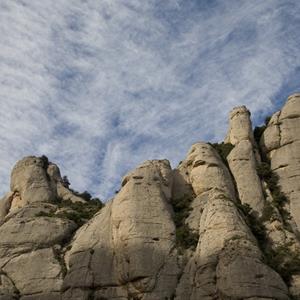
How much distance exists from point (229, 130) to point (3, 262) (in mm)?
25712

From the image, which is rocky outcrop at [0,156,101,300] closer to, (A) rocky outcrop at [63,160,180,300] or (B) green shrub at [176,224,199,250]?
(A) rocky outcrop at [63,160,180,300]

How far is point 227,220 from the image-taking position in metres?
49.8

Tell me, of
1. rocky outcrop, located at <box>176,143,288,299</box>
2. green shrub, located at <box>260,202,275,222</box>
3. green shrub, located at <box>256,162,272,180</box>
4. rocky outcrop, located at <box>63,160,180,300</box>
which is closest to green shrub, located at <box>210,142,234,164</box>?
green shrub, located at <box>256,162,272,180</box>

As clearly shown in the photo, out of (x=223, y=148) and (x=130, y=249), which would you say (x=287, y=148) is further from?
(x=130, y=249)

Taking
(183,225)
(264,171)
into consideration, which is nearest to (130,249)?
(183,225)

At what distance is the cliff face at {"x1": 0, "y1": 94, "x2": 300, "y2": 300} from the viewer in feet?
157

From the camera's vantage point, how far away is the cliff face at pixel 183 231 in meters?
47.8

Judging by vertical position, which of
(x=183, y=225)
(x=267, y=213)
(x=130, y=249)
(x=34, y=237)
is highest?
(x=267, y=213)

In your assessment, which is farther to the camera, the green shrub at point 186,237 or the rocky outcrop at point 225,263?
the green shrub at point 186,237

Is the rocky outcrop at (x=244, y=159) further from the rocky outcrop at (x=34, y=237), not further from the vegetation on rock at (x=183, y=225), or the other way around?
the rocky outcrop at (x=34, y=237)

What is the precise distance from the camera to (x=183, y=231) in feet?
177

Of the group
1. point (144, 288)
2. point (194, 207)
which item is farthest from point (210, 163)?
point (144, 288)

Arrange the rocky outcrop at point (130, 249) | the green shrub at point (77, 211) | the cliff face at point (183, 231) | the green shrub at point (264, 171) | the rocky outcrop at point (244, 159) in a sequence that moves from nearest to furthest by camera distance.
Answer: the cliff face at point (183, 231), the rocky outcrop at point (130, 249), the rocky outcrop at point (244, 159), the green shrub at point (264, 171), the green shrub at point (77, 211)

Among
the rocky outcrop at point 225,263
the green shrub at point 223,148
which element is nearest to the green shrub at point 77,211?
the rocky outcrop at point 225,263
